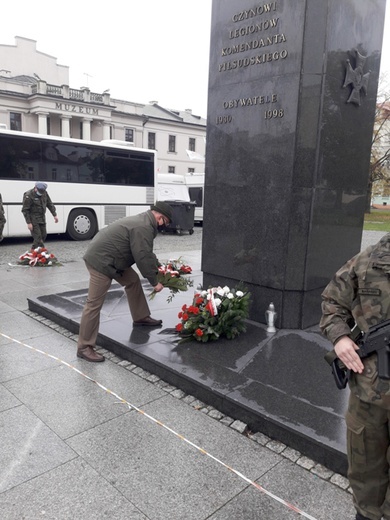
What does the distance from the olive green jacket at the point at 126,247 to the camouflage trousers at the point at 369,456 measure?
2736 millimetres

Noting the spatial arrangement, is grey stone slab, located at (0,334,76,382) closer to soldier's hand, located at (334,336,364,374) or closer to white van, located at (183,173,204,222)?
soldier's hand, located at (334,336,364,374)

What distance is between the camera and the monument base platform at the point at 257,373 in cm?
300

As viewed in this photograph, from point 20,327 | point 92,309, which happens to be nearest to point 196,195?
point 20,327

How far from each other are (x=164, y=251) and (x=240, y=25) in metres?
9.06

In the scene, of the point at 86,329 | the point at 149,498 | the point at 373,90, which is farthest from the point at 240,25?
the point at 149,498

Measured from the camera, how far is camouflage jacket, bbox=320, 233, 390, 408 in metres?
1.91

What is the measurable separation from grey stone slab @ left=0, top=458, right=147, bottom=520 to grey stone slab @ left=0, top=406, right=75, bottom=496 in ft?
0.32

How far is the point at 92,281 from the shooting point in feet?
14.8

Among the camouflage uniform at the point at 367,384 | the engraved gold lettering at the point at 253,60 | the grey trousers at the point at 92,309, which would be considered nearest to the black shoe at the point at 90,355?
the grey trousers at the point at 92,309

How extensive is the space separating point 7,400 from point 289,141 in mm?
3763

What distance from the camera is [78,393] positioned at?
377 centimetres

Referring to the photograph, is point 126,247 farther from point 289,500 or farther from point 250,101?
point 289,500

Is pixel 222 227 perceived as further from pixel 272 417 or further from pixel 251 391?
pixel 272 417

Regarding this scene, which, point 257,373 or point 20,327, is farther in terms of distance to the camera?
point 20,327
